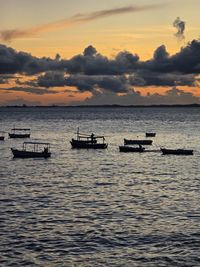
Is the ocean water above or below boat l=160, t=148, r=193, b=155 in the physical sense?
below

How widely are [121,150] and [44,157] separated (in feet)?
75.7

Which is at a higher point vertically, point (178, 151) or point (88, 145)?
point (88, 145)

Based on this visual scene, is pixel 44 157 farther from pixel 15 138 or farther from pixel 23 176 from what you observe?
pixel 15 138

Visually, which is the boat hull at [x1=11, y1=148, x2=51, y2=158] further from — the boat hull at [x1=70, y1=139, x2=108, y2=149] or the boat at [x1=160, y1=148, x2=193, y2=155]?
the boat at [x1=160, y1=148, x2=193, y2=155]

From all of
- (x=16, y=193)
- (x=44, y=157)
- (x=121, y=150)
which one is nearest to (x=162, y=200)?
(x=16, y=193)

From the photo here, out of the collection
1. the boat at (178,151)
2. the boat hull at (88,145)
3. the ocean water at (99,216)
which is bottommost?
the ocean water at (99,216)

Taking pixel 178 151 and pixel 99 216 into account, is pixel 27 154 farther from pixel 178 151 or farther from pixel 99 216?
pixel 99 216

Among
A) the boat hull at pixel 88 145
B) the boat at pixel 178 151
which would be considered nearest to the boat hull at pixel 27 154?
the boat hull at pixel 88 145

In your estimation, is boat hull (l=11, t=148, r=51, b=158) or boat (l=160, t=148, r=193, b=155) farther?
boat (l=160, t=148, r=193, b=155)

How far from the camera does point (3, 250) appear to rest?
36469mm

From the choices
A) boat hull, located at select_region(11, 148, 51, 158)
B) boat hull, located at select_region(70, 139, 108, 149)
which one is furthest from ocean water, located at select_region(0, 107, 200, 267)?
boat hull, located at select_region(70, 139, 108, 149)

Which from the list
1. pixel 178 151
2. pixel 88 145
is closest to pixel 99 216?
pixel 178 151

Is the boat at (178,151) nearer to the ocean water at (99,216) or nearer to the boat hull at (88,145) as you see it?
the boat hull at (88,145)

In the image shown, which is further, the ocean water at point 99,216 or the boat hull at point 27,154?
the boat hull at point 27,154
